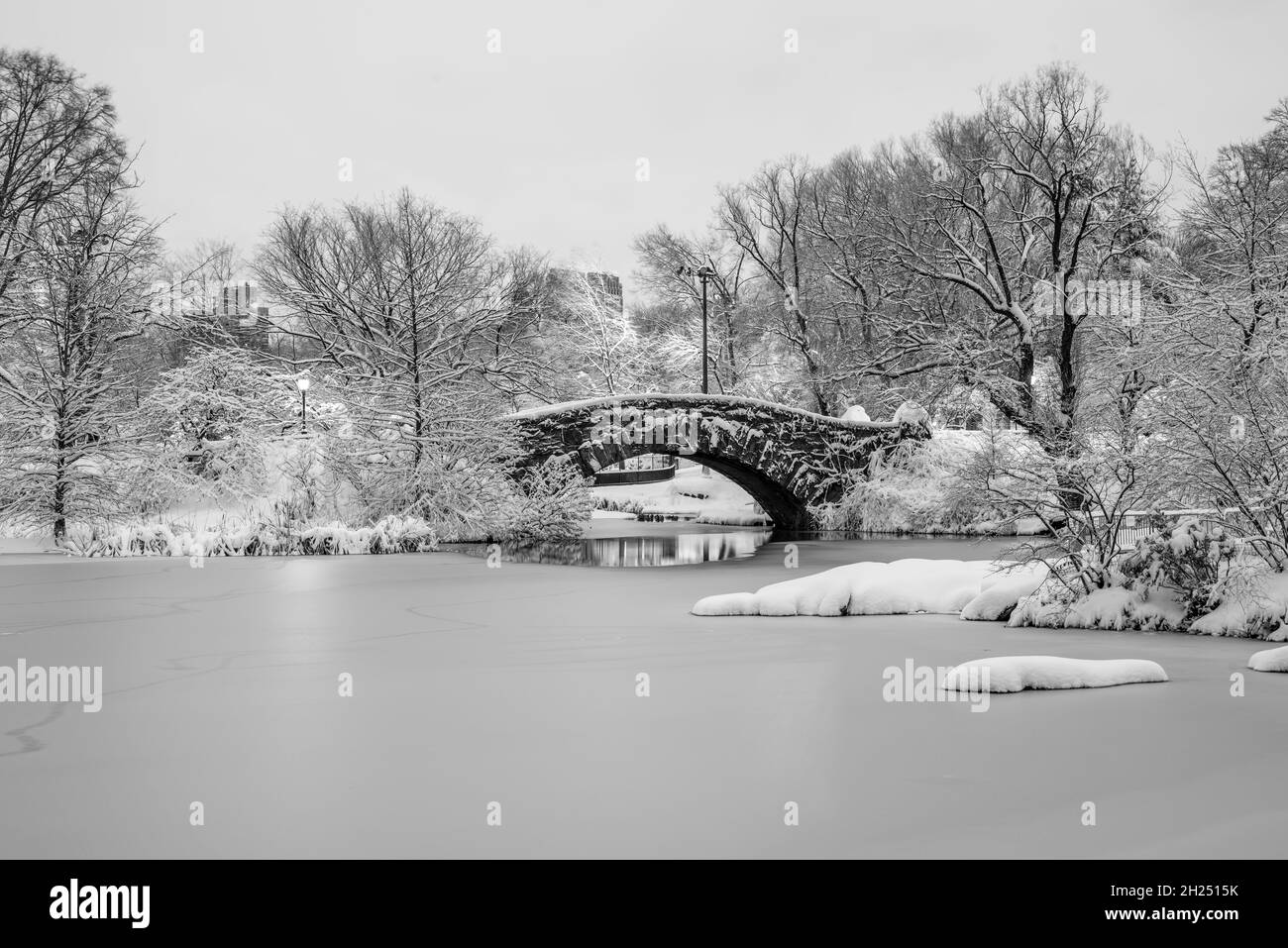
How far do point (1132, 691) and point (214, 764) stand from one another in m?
5.87

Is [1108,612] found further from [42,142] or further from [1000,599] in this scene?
[42,142]

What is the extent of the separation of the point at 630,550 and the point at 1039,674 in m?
15.9

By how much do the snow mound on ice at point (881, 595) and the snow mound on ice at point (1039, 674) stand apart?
3.89 meters

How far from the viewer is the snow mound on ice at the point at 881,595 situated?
39.4 ft

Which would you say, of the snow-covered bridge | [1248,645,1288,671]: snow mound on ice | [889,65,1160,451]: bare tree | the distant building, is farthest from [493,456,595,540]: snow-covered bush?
the distant building

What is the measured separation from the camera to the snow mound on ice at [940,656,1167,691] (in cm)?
768

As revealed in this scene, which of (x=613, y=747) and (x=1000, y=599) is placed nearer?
(x=613, y=747)

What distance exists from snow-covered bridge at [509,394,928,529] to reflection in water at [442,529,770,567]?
67.2 inches

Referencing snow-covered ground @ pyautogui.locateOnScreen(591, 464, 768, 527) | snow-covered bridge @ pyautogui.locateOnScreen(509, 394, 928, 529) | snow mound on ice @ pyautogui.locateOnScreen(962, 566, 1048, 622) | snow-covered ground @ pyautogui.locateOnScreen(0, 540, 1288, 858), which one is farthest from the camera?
snow-covered ground @ pyautogui.locateOnScreen(591, 464, 768, 527)

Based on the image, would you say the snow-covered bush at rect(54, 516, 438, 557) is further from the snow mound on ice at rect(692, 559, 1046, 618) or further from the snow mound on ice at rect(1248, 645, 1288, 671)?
the snow mound on ice at rect(1248, 645, 1288, 671)

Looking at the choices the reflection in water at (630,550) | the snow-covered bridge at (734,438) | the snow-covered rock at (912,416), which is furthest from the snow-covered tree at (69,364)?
the snow-covered rock at (912,416)

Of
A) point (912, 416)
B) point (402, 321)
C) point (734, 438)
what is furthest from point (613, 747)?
point (402, 321)

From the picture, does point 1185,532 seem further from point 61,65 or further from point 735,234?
point 735,234

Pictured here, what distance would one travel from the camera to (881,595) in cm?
1265
